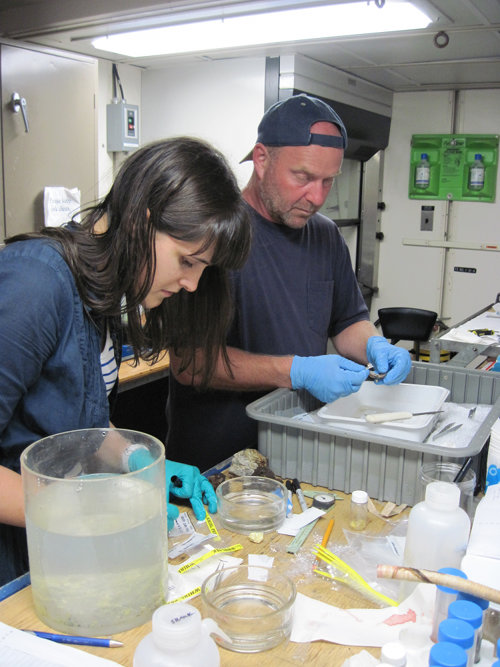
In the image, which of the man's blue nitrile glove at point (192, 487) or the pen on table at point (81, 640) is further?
the man's blue nitrile glove at point (192, 487)

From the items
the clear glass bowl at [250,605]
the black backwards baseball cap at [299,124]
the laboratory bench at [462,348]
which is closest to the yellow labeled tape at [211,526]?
the clear glass bowl at [250,605]

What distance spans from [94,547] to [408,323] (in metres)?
3.54

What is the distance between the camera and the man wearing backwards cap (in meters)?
1.71

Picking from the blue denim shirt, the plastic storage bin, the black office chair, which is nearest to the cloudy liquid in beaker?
the blue denim shirt

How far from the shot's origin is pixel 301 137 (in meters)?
1.70

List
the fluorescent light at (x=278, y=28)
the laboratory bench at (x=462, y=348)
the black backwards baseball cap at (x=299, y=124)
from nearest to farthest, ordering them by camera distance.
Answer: the black backwards baseball cap at (x=299, y=124) → the fluorescent light at (x=278, y=28) → the laboratory bench at (x=462, y=348)

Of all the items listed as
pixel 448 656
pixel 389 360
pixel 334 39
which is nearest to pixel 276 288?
pixel 389 360

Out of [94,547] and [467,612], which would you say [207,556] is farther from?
[467,612]

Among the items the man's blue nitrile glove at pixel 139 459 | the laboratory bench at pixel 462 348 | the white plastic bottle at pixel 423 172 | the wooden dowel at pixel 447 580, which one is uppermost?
the white plastic bottle at pixel 423 172

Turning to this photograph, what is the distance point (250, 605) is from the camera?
913 millimetres

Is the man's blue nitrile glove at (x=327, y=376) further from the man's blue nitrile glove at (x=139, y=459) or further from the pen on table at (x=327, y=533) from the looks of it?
the man's blue nitrile glove at (x=139, y=459)

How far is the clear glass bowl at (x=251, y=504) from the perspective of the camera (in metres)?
1.13

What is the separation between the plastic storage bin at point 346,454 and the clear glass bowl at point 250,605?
0.35m

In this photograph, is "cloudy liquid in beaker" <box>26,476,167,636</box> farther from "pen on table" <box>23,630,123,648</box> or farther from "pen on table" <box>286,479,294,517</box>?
"pen on table" <box>286,479,294,517</box>
